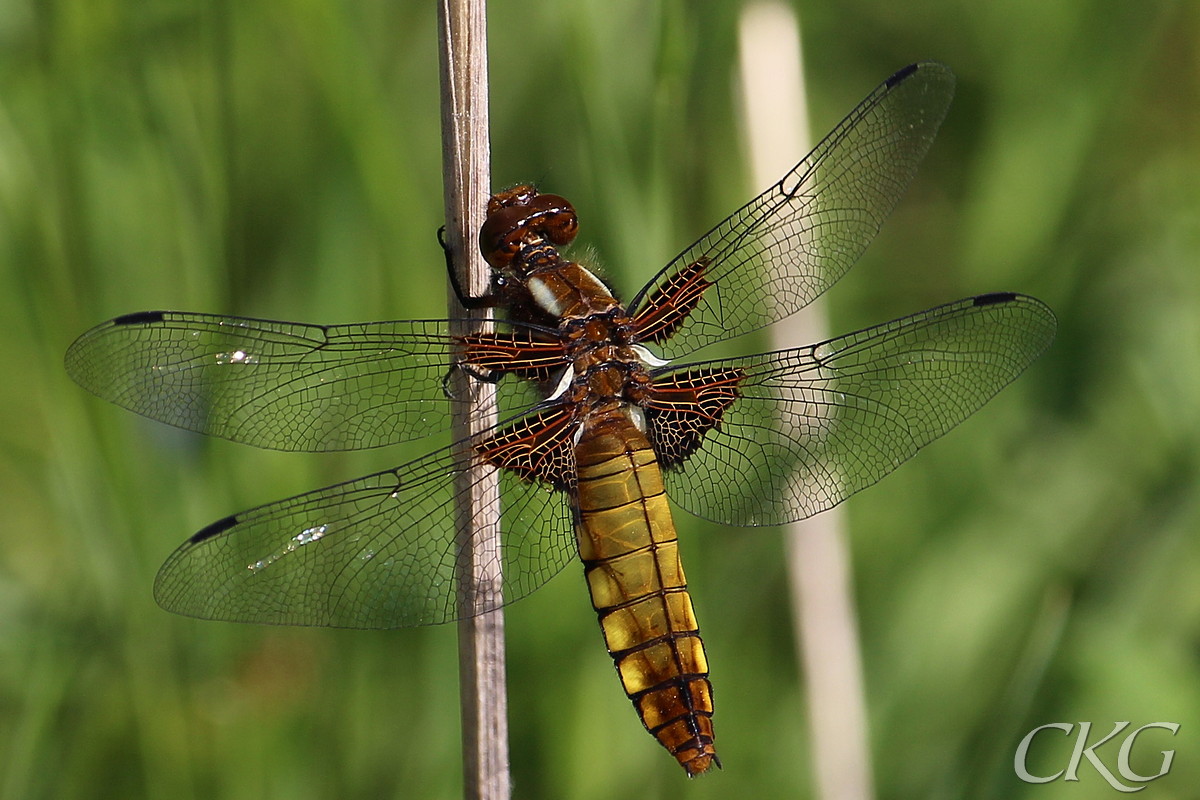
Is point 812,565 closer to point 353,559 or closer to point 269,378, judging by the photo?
point 353,559

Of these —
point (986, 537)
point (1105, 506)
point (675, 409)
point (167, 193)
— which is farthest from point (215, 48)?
point (1105, 506)

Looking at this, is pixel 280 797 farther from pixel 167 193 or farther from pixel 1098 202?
pixel 1098 202

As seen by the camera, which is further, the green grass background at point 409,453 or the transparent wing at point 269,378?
the green grass background at point 409,453

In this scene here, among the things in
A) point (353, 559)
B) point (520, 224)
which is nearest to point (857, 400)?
point (520, 224)

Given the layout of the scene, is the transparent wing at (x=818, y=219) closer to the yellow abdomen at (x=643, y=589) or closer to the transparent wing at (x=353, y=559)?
the yellow abdomen at (x=643, y=589)

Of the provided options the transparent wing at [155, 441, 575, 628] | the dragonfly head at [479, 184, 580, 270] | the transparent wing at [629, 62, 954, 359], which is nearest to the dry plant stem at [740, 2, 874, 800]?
the transparent wing at [629, 62, 954, 359]

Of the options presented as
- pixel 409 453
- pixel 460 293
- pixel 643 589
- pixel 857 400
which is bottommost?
pixel 643 589

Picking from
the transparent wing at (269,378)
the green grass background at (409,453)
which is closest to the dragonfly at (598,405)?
the transparent wing at (269,378)
